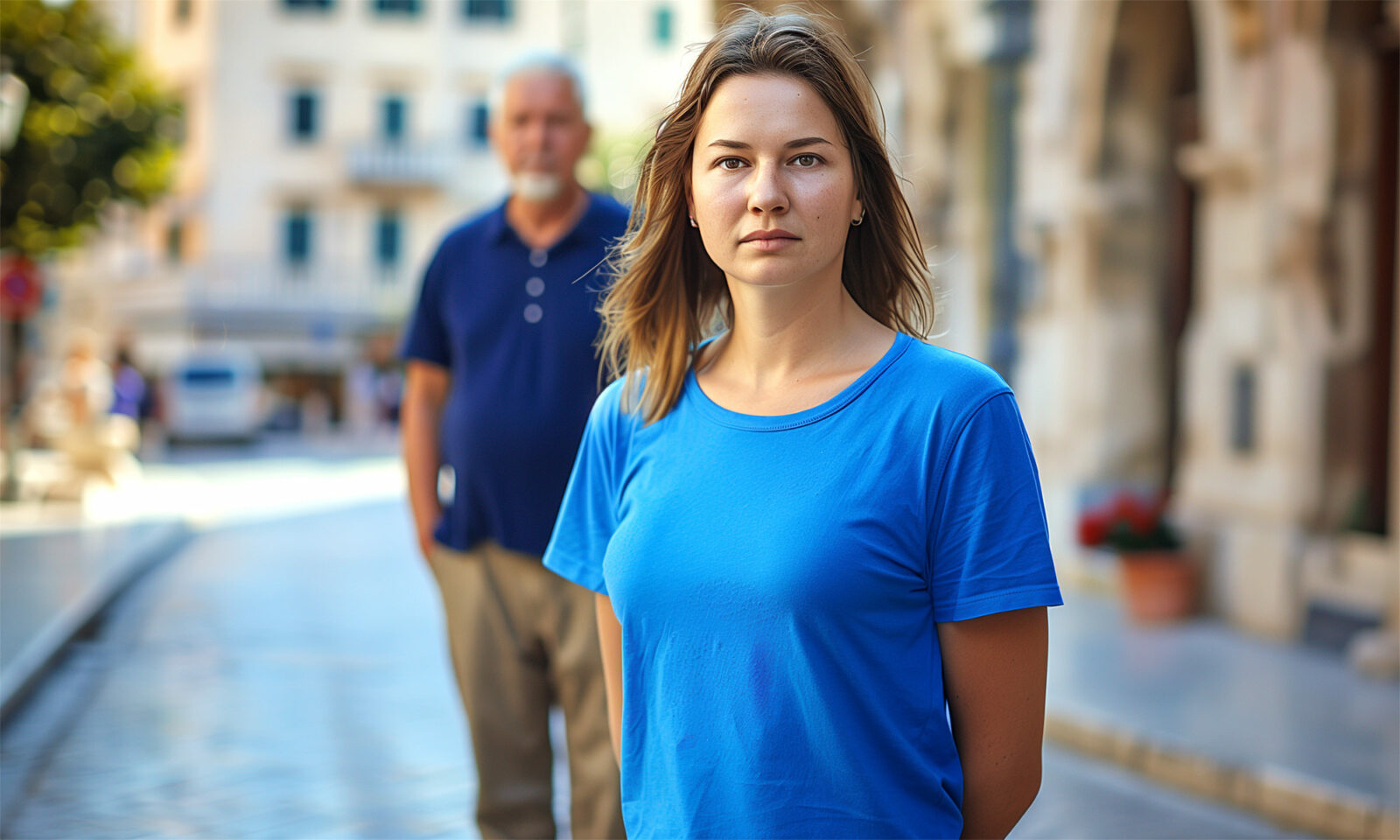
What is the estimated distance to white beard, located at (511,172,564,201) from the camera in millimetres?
3609

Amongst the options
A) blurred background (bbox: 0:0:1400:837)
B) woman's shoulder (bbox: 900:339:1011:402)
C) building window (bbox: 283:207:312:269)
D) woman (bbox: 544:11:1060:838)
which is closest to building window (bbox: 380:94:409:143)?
building window (bbox: 283:207:312:269)

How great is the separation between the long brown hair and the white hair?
146 centimetres

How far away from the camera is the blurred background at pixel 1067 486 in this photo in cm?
593

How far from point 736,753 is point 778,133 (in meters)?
0.73

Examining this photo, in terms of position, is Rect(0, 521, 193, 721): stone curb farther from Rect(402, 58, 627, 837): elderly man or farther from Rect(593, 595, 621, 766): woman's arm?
Rect(593, 595, 621, 766): woman's arm

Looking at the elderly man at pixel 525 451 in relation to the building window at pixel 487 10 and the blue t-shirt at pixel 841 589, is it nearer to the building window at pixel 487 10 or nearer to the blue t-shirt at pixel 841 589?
the blue t-shirt at pixel 841 589

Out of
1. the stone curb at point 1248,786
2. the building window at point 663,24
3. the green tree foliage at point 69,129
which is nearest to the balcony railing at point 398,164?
the building window at point 663,24

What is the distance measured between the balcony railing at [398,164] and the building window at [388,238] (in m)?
1.06

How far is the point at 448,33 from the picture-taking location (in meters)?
45.7

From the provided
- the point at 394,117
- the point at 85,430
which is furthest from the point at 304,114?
the point at 85,430

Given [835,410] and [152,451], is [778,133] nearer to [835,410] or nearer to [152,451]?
[835,410]

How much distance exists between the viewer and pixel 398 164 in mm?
44312

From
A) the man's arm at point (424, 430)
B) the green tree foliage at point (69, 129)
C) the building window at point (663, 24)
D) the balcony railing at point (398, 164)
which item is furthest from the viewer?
the building window at point (663, 24)

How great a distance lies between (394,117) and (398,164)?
202cm
